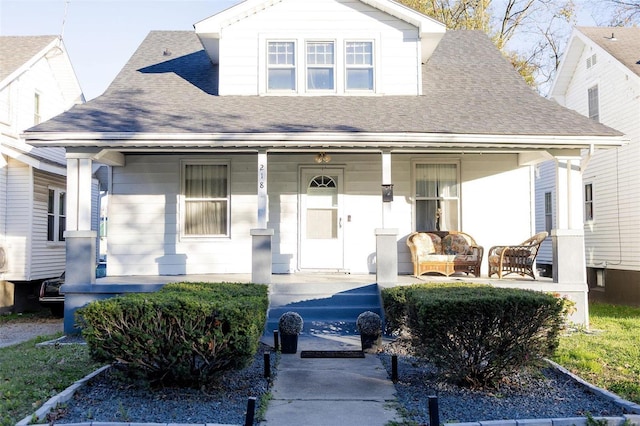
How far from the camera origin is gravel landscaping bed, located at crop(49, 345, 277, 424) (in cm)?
493

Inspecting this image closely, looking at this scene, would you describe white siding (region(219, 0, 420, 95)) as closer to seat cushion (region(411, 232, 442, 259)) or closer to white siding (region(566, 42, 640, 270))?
seat cushion (region(411, 232, 442, 259))

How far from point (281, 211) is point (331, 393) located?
20.8ft

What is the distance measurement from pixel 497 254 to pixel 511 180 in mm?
1912

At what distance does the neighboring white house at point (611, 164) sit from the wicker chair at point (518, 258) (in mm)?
3254

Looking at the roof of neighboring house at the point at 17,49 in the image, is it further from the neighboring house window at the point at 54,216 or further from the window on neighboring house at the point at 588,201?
the window on neighboring house at the point at 588,201

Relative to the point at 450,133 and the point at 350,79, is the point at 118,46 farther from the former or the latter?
the point at 450,133

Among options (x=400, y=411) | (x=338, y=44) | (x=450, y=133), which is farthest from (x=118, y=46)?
(x=400, y=411)

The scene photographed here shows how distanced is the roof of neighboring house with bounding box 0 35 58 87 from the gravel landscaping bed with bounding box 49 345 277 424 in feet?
39.2

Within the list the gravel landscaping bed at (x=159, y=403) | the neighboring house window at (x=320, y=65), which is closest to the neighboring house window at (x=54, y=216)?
the neighboring house window at (x=320, y=65)

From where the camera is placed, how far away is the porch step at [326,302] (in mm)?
9422

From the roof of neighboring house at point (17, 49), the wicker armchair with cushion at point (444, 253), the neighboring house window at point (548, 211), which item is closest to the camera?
the wicker armchair with cushion at point (444, 253)

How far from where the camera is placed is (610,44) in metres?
15.3

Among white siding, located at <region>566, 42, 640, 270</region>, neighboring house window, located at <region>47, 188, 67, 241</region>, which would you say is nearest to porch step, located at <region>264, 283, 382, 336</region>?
white siding, located at <region>566, 42, 640, 270</region>

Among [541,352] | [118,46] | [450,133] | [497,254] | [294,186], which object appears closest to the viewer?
[541,352]
